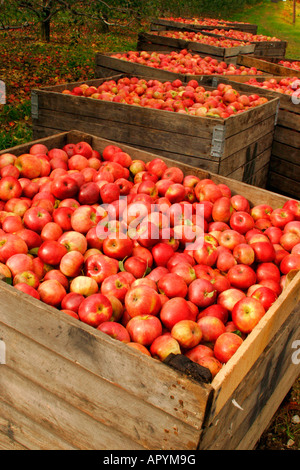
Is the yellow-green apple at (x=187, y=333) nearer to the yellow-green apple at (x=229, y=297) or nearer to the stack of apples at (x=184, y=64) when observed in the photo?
the yellow-green apple at (x=229, y=297)

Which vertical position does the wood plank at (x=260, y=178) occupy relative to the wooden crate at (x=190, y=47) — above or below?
below

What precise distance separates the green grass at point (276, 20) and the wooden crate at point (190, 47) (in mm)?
14311

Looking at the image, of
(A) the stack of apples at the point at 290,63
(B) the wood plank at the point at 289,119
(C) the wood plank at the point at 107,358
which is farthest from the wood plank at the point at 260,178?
(A) the stack of apples at the point at 290,63

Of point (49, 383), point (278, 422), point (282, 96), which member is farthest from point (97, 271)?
point (282, 96)

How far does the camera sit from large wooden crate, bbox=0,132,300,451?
151 centimetres

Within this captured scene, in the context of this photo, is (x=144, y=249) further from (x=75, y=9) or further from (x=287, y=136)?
(x=75, y=9)

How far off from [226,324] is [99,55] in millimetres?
6340

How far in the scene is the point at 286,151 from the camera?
6203 millimetres

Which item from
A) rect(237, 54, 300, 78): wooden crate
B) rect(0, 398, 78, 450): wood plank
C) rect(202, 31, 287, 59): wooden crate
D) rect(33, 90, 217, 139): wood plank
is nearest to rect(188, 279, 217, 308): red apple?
rect(0, 398, 78, 450): wood plank

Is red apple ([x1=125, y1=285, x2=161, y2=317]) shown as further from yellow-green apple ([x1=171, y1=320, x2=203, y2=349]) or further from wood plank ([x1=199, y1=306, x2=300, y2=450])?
wood plank ([x1=199, y1=306, x2=300, y2=450])

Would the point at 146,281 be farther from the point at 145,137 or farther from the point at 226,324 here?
the point at 145,137

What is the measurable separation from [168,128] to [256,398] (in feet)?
9.97

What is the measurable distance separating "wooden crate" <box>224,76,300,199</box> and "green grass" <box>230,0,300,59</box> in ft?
59.5

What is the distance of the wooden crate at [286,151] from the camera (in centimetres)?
607
